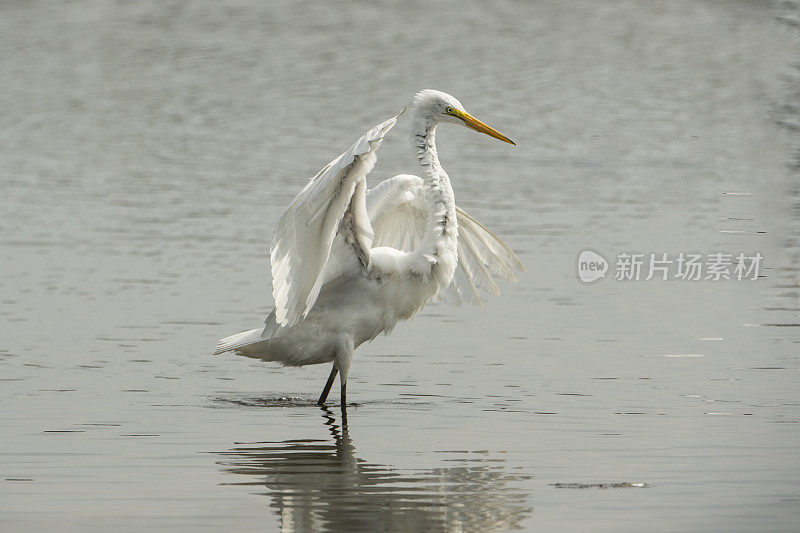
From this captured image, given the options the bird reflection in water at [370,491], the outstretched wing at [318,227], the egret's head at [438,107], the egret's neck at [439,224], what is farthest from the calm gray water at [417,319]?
the egret's head at [438,107]

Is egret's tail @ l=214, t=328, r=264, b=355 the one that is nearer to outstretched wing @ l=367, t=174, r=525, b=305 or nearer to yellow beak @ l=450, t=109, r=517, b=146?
outstretched wing @ l=367, t=174, r=525, b=305

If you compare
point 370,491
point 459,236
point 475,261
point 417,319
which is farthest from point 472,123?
point 370,491

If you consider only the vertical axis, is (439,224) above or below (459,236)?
above

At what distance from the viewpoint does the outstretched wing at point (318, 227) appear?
34.6 ft

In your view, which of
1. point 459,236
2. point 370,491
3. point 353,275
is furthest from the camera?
point 459,236

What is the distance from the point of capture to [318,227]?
11195 millimetres

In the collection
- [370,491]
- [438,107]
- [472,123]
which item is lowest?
[370,491]

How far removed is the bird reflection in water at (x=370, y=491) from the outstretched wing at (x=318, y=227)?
147 cm

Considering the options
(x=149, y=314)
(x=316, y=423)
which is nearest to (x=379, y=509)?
(x=316, y=423)

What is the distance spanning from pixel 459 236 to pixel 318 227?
2.37 metres

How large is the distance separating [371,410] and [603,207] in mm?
9929

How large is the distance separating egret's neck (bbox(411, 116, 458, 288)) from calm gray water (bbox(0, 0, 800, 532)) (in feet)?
3.33

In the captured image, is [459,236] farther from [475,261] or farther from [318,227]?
[318,227]

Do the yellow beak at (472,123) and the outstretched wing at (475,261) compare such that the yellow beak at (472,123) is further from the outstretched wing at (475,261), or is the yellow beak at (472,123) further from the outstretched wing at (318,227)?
the outstretched wing at (318,227)
